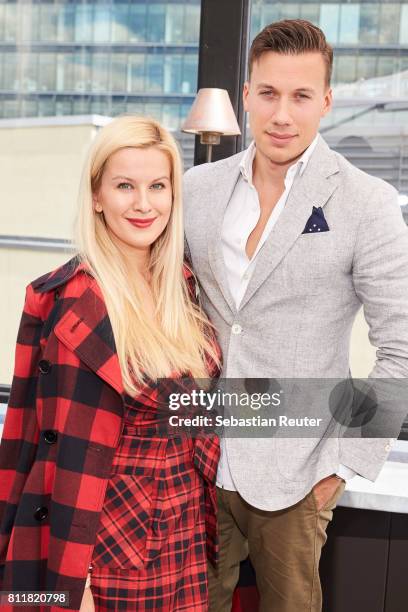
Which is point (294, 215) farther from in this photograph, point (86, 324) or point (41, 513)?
point (41, 513)

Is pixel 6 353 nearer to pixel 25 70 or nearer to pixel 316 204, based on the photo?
pixel 25 70

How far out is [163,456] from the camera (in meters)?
1.50

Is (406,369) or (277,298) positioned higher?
(277,298)

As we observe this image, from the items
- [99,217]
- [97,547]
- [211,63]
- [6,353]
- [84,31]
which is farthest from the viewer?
[6,353]

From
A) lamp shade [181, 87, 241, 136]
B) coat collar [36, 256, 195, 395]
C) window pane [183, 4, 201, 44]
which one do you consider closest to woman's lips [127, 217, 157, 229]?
coat collar [36, 256, 195, 395]

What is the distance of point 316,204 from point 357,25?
1637 millimetres

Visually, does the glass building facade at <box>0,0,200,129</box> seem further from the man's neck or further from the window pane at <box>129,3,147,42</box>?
the man's neck

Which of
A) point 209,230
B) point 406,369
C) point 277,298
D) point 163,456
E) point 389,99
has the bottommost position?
point 163,456

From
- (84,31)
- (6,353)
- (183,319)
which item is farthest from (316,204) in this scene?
(6,353)

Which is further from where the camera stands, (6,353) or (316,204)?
(6,353)

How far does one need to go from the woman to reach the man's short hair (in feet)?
0.99

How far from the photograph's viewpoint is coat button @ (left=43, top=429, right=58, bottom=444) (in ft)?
4.74

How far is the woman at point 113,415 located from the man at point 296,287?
0.10 meters

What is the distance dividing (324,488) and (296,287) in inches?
17.5
